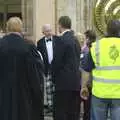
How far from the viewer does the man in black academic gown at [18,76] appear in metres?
7.21

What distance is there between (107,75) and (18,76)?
105 centimetres

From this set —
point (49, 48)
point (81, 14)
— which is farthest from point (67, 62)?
point (81, 14)

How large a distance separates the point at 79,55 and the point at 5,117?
6.03 ft

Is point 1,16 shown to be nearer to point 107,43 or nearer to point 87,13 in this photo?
point 87,13

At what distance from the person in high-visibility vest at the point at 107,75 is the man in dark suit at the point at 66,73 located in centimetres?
160

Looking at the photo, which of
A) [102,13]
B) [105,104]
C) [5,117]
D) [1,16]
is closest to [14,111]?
[5,117]

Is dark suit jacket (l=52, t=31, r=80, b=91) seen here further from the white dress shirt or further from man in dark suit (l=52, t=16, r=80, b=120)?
the white dress shirt

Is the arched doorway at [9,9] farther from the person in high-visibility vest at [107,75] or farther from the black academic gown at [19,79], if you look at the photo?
the person in high-visibility vest at [107,75]

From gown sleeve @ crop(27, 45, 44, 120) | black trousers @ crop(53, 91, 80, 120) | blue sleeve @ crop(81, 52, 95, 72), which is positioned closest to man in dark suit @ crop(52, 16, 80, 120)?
black trousers @ crop(53, 91, 80, 120)

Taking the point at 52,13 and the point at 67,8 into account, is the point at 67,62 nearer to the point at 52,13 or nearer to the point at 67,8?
the point at 52,13

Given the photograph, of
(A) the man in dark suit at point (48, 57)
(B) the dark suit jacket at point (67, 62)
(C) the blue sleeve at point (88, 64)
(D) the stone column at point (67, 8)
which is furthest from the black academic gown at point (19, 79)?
(D) the stone column at point (67, 8)

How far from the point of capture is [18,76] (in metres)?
7.26

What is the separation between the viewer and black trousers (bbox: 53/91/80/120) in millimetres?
8750

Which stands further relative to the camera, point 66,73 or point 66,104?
point 66,104
